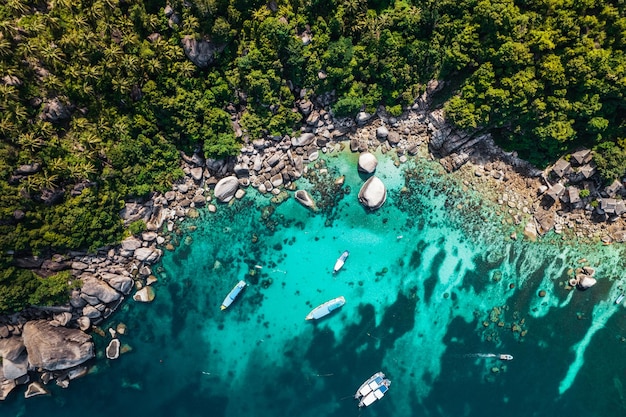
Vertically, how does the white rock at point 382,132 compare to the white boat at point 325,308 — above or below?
above

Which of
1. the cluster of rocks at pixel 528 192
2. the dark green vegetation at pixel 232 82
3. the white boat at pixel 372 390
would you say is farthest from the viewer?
the white boat at pixel 372 390

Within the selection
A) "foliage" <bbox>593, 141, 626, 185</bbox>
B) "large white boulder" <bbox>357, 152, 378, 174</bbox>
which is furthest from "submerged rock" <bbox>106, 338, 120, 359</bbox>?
"foliage" <bbox>593, 141, 626, 185</bbox>

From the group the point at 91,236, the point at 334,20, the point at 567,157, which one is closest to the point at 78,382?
the point at 91,236

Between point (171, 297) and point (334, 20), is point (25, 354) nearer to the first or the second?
point (171, 297)

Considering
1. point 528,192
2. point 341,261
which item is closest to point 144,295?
point 341,261

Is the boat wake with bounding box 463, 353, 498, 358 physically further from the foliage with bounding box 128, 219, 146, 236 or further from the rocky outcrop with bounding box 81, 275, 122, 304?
the rocky outcrop with bounding box 81, 275, 122, 304

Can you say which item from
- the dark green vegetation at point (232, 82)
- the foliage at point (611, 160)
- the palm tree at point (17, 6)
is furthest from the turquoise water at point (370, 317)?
the palm tree at point (17, 6)

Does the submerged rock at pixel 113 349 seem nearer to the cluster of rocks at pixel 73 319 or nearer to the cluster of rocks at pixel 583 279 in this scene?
the cluster of rocks at pixel 73 319
